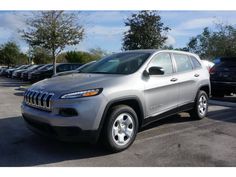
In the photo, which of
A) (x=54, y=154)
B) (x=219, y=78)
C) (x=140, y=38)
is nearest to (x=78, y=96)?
(x=54, y=154)

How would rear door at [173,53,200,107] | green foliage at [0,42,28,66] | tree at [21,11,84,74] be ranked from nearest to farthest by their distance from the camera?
rear door at [173,53,200,107] < tree at [21,11,84,74] < green foliage at [0,42,28,66]

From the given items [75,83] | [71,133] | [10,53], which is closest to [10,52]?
[10,53]

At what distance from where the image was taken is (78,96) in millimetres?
4391

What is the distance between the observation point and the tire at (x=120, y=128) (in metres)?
4.58

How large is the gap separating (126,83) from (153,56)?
1.07 meters

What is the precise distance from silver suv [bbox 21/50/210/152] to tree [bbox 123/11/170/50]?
39.8 feet

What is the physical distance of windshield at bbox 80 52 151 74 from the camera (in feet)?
17.6

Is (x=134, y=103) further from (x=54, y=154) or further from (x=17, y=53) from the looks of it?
(x=17, y=53)

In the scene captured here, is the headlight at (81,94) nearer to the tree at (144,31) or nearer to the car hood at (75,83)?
the car hood at (75,83)

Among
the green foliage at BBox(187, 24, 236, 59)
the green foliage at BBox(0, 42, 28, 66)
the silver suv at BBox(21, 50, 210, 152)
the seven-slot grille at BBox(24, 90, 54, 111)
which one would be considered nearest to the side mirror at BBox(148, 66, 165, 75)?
the silver suv at BBox(21, 50, 210, 152)

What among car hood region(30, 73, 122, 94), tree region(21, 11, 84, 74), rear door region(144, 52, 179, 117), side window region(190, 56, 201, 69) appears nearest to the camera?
car hood region(30, 73, 122, 94)

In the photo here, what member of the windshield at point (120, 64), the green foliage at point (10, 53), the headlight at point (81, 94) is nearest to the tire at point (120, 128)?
the headlight at point (81, 94)

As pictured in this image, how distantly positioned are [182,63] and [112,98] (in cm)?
248

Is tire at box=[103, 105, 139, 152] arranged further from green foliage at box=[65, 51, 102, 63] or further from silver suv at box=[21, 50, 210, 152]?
green foliage at box=[65, 51, 102, 63]
